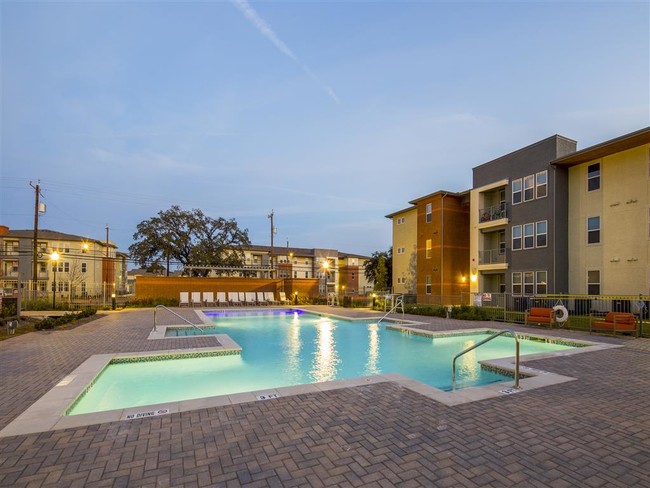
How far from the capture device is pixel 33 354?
796cm

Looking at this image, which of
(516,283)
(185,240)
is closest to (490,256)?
(516,283)

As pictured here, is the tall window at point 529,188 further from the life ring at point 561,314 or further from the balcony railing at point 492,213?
the life ring at point 561,314

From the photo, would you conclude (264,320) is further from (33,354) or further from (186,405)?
(186,405)

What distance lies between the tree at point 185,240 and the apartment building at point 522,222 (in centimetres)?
2399

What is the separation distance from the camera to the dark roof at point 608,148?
14734 millimetres

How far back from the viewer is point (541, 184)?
62.0ft

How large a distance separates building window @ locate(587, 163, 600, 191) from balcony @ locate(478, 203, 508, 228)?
14.5 ft

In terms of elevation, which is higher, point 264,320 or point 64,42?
point 64,42

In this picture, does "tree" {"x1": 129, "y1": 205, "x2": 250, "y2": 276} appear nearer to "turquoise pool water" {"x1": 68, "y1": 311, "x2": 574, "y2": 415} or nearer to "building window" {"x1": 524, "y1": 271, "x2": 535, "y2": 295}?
"turquoise pool water" {"x1": 68, "y1": 311, "x2": 574, "y2": 415}

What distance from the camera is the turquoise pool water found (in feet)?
22.3

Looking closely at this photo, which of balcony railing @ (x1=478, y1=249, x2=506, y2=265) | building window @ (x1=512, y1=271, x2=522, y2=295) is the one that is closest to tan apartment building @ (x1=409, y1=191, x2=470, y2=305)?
balcony railing @ (x1=478, y1=249, x2=506, y2=265)

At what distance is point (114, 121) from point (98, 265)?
37.8 meters

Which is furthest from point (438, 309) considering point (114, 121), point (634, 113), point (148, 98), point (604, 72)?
point (634, 113)

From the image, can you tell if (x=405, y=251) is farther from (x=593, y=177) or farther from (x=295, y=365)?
(x=295, y=365)
